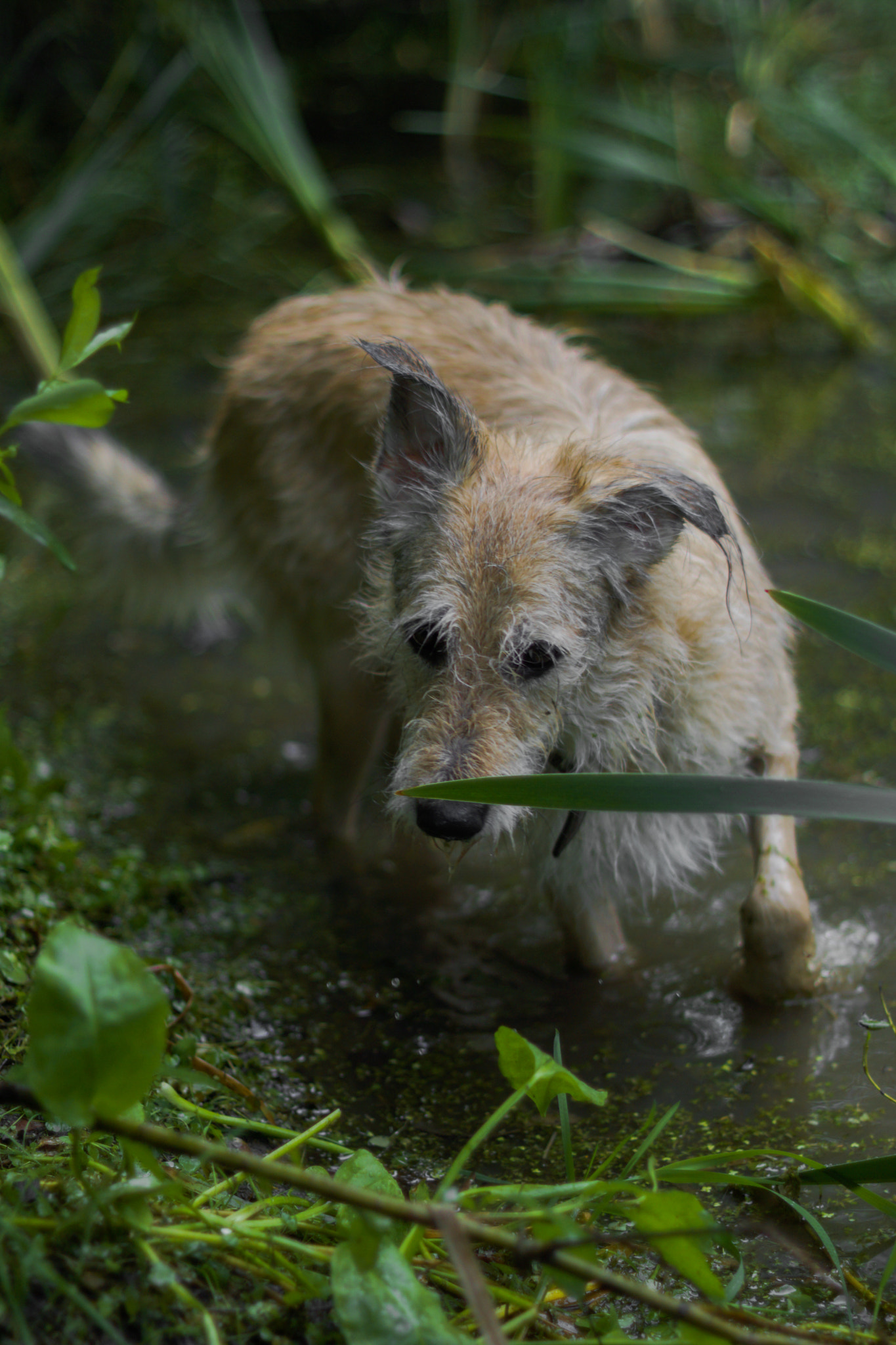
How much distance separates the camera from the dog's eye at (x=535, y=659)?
225 centimetres

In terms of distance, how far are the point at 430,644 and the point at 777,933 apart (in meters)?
1.01

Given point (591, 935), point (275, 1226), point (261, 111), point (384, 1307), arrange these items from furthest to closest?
point (261, 111)
point (591, 935)
point (275, 1226)
point (384, 1307)

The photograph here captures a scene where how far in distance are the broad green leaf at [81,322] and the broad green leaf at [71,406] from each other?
71mm

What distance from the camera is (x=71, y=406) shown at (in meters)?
1.94

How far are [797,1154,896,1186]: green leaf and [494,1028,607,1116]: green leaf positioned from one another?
38cm

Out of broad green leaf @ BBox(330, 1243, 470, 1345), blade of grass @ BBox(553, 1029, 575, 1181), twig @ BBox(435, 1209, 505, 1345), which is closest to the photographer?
twig @ BBox(435, 1209, 505, 1345)

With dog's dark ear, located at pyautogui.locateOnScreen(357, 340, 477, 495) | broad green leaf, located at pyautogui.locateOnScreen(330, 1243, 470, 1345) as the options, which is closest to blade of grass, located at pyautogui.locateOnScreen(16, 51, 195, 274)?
dog's dark ear, located at pyautogui.locateOnScreen(357, 340, 477, 495)

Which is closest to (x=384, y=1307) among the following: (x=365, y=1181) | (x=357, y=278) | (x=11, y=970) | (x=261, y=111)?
(x=365, y=1181)

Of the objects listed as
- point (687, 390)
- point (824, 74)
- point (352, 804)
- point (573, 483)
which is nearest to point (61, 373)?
point (573, 483)

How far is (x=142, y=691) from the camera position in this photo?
4.41 m

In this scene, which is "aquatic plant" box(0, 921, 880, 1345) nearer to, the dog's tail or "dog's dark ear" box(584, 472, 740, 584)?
"dog's dark ear" box(584, 472, 740, 584)

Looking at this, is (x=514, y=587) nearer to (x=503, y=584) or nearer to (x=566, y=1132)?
(x=503, y=584)

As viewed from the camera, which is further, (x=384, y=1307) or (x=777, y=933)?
(x=777, y=933)

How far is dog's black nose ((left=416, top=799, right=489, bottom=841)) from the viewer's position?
2119mm
